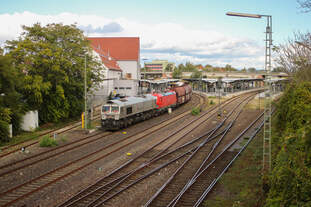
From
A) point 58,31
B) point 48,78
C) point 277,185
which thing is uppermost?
point 58,31

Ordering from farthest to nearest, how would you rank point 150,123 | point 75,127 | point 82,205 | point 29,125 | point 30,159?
point 150,123
point 75,127
point 29,125
point 30,159
point 82,205

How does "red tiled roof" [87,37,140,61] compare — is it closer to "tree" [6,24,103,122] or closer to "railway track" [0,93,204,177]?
"tree" [6,24,103,122]

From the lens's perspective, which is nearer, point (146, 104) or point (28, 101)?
point (28, 101)

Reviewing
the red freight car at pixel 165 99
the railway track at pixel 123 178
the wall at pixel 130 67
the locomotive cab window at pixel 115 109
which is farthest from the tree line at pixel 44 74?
the wall at pixel 130 67

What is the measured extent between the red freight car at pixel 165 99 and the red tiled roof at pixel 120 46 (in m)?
33.9

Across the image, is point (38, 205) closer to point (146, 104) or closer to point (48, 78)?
point (48, 78)

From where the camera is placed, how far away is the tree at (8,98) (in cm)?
2198

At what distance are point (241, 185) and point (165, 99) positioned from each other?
991 inches

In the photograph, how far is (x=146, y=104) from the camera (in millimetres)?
32500

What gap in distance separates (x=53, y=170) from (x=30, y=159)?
11.8ft

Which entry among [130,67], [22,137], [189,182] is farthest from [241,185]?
[130,67]

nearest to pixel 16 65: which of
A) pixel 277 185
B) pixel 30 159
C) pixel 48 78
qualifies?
pixel 48 78

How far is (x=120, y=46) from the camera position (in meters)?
76.1

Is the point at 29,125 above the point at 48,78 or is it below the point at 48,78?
below
